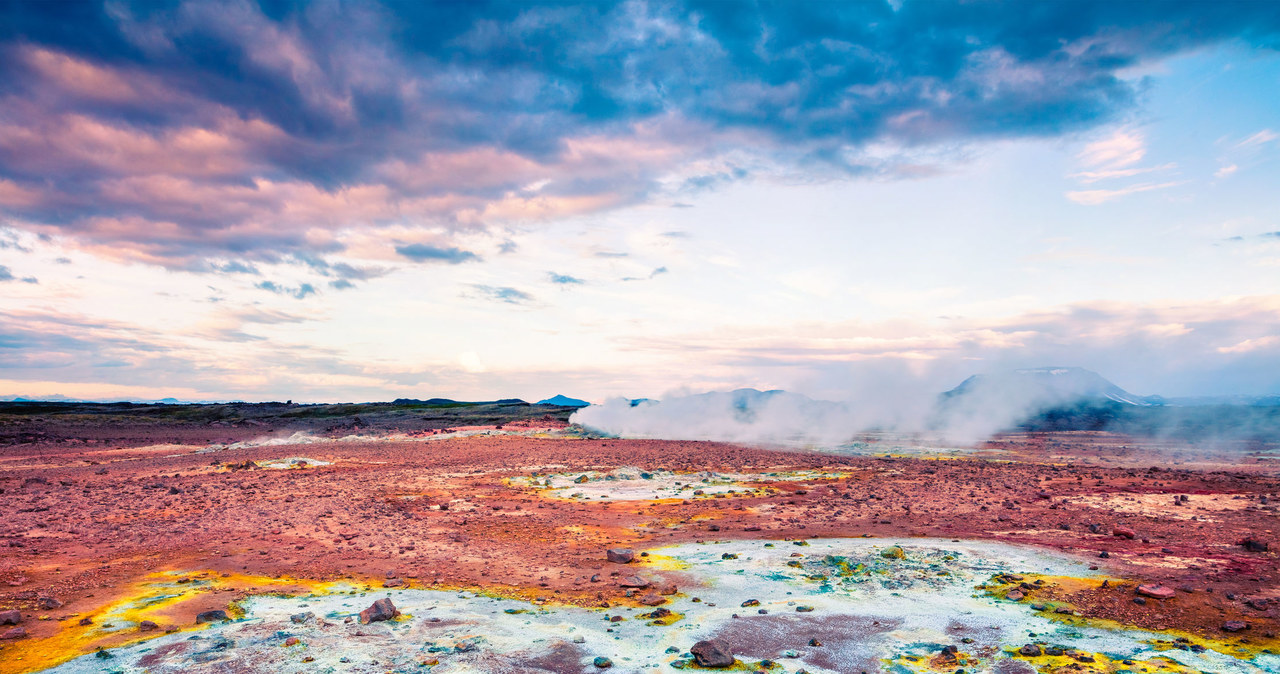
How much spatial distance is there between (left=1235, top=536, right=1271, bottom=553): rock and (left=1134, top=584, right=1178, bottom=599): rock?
5.01 meters

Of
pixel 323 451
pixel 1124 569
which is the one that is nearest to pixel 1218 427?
pixel 1124 569

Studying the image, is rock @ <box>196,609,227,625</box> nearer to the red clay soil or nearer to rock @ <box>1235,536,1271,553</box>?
the red clay soil

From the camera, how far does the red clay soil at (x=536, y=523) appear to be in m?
11.7

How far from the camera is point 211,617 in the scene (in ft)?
30.8

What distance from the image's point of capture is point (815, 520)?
59.3 ft

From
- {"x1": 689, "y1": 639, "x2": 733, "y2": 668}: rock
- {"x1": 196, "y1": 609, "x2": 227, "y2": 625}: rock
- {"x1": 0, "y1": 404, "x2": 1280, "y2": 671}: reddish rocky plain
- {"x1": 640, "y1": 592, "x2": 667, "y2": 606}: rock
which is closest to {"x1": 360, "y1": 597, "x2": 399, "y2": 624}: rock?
{"x1": 196, "y1": 609, "x2": 227, "y2": 625}: rock

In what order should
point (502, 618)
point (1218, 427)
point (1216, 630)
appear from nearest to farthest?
1. point (1216, 630)
2. point (502, 618)
3. point (1218, 427)

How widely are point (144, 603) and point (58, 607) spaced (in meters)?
1.27

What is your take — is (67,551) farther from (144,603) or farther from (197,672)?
(197,672)

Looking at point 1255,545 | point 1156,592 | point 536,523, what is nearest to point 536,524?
point 536,523

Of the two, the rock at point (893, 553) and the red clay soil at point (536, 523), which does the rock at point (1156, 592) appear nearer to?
the red clay soil at point (536, 523)

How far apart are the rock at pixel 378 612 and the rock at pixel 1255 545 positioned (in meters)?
17.1

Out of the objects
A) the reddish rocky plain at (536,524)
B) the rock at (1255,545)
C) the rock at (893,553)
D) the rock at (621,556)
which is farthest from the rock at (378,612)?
the rock at (1255,545)

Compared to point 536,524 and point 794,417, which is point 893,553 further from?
point 794,417
